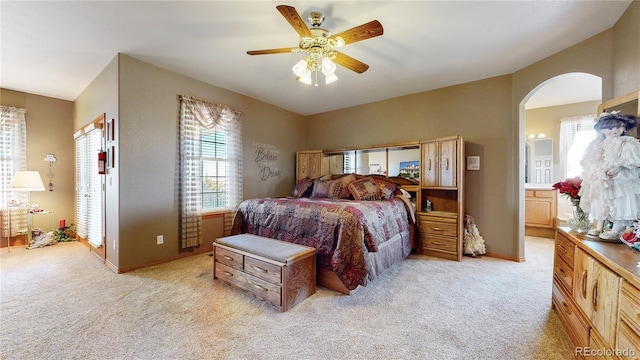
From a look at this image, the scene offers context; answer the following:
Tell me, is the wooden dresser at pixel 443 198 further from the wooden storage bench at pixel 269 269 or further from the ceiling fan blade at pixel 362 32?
the ceiling fan blade at pixel 362 32

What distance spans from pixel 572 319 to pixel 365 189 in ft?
7.95

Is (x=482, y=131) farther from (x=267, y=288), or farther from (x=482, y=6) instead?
(x=267, y=288)

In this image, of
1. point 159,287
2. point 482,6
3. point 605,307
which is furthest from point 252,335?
point 482,6

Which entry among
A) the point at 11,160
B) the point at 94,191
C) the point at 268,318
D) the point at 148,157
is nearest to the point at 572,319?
the point at 268,318

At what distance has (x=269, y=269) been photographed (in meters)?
2.19

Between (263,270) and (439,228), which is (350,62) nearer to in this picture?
(263,270)

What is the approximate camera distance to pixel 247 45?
8.79 ft

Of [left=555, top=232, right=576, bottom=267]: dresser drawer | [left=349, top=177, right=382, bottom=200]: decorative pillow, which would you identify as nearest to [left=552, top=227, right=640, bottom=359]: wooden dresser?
[left=555, top=232, right=576, bottom=267]: dresser drawer

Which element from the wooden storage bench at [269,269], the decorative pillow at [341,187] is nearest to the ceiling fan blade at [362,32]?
the wooden storage bench at [269,269]

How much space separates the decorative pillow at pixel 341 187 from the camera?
3916 millimetres

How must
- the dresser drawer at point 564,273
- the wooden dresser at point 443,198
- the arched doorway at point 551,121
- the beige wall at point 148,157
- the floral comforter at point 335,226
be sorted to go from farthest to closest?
the arched doorway at point 551,121 < the wooden dresser at point 443,198 < the beige wall at point 148,157 < the floral comforter at point 335,226 < the dresser drawer at point 564,273

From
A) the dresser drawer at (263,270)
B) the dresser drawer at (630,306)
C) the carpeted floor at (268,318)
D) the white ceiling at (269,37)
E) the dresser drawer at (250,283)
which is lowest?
the carpeted floor at (268,318)

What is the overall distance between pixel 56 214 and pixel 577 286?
23.7 feet

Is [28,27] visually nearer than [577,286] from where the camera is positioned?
No
